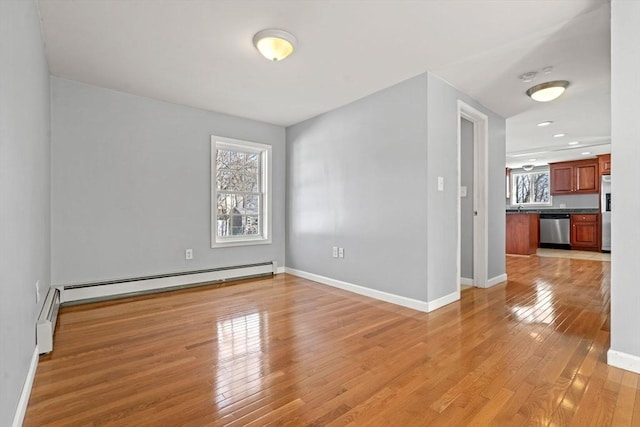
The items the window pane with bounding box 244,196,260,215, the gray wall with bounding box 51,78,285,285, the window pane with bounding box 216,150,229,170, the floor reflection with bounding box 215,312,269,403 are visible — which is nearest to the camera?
the floor reflection with bounding box 215,312,269,403

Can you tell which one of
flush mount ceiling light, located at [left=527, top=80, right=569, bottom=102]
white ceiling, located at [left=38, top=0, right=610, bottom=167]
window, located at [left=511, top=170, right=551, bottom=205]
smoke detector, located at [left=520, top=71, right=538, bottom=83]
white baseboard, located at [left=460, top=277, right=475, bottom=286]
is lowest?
white baseboard, located at [left=460, top=277, right=475, bottom=286]

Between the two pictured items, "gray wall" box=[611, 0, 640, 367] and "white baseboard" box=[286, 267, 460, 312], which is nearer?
"gray wall" box=[611, 0, 640, 367]

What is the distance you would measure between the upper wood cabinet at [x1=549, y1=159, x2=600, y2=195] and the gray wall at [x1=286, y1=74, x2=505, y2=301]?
5.50 metres

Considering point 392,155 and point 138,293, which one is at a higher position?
point 392,155

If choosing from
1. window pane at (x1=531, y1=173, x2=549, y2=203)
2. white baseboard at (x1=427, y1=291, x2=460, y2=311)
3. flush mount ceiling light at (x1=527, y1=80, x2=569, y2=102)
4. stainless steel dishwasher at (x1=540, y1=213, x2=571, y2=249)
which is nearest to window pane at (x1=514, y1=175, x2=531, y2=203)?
window pane at (x1=531, y1=173, x2=549, y2=203)

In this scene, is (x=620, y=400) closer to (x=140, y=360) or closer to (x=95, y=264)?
(x=140, y=360)

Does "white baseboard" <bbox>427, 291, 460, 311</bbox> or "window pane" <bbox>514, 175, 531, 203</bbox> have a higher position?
"window pane" <bbox>514, 175, 531, 203</bbox>

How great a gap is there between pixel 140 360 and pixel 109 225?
207 cm

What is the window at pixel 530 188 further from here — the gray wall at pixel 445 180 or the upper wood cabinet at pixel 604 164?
the gray wall at pixel 445 180

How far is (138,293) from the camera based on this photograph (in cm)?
367

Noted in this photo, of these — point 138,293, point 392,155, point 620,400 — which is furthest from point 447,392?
point 138,293

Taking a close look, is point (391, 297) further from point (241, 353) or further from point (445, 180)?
point (241, 353)

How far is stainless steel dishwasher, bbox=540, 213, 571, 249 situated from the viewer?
8.06 m

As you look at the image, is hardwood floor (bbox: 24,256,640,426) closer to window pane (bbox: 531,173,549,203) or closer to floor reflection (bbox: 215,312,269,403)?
floor reflection (bbox: 215,312,269,403)
